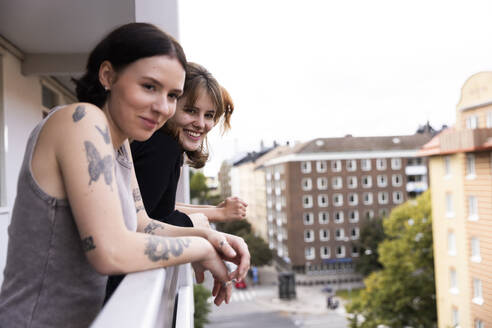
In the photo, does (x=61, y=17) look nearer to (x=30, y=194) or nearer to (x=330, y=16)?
(x=30, y=194)

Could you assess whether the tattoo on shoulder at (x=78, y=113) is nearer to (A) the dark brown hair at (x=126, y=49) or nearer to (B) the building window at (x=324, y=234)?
(A) the dark brown hair at (x=126, y=49)

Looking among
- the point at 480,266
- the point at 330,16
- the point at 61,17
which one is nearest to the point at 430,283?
the point at 480,266

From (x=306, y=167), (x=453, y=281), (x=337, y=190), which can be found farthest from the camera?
(x=337, y=190)

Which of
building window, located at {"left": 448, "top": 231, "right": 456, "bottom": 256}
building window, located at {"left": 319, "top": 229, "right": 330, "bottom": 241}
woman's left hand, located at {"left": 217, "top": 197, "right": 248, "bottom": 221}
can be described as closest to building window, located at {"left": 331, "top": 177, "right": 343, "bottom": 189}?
building window, located at {"left": 319, "top": 229, "right": 330, "bottom": 241}

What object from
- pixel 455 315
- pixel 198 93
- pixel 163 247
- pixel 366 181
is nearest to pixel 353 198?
pixel 366 181

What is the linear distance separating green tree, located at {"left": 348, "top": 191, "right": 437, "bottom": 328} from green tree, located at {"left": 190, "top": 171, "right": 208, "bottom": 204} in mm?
20744

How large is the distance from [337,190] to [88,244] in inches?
1281

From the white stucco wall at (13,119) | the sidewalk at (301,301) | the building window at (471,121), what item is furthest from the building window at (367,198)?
the white stucco wall at (13,119)

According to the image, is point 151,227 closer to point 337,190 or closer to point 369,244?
point 369,244

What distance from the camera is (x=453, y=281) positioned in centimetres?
1742

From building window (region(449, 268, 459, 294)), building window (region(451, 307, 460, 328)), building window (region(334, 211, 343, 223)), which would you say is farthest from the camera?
building window (region(334, 211, 343, 223))

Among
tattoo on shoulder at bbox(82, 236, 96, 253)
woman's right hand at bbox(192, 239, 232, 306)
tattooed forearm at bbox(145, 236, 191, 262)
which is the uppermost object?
tattoo on shoulder at bbox(82, 236, 96, 253)

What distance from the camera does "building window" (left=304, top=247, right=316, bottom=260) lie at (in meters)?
31.7

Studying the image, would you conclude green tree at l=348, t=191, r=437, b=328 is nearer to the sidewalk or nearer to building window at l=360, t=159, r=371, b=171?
the sidewalk
